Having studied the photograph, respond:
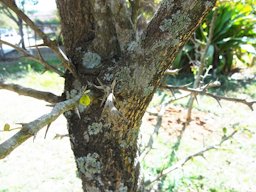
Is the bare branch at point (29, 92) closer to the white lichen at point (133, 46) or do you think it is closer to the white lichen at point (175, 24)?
the white lichen at point (133, 46)

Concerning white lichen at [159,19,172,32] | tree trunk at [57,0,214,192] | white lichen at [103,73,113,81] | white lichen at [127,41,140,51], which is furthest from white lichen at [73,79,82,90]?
white lichen at [159,19,172,32]

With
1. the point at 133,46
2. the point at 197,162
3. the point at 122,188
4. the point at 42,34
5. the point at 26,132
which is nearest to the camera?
the point at 26,132

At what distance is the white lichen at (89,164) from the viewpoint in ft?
4.02

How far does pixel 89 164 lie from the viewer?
1231 mm

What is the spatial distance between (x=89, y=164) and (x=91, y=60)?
0.40 m

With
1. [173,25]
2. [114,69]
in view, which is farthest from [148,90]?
[173,25]

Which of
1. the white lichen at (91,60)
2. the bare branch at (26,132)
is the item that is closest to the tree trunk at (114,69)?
the white lichen at (91,60)

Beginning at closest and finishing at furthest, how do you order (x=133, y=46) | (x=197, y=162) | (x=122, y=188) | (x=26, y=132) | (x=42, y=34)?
(x=26, y=132) < (x=42, y=34) < (x=133, y=46) < (x=122, y=188) < (x=197, y=162)

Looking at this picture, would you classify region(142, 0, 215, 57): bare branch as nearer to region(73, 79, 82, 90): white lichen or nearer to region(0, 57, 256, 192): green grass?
region(73, 79, 82, 90): white lichen

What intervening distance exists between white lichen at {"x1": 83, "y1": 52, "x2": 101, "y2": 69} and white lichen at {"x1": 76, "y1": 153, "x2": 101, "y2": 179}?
1.10 feet

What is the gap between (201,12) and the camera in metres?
1.07

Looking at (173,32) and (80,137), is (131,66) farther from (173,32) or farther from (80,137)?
(80,137)

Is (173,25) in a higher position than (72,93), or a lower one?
higher

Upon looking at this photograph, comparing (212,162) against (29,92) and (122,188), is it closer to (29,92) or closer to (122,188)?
(122,188)
